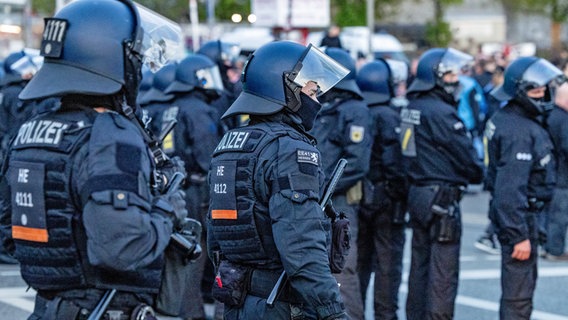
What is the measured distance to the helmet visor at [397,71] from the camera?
9.16 metres

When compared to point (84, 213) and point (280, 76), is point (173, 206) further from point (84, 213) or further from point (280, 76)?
point (280, 76)

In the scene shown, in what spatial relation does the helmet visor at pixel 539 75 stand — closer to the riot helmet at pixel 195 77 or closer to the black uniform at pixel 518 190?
the black uniform at pixel 518 190

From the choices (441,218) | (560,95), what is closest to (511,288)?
(441,218)

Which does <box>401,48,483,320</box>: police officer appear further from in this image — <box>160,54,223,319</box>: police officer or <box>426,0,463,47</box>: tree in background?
<box>426,0,463,47</box>: tree in background

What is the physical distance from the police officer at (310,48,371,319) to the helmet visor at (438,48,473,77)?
67 centimetres

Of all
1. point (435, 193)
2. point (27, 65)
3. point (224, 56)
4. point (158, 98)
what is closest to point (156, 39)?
point (435, 193)

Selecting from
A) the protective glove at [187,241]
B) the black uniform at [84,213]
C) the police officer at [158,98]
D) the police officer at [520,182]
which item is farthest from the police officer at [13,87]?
the black uniform at [84,213]

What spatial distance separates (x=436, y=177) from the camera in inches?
307

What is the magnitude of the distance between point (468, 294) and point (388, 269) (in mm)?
1472

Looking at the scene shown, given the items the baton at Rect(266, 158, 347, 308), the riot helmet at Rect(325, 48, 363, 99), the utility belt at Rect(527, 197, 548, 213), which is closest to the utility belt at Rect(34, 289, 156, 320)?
the baton at Rect(266, 158, 347, 308)

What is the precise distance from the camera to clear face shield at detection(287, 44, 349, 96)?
4.86 meters

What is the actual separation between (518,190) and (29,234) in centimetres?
391

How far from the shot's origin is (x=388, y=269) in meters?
8.46

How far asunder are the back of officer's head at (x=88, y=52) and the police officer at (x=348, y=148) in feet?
12.7
